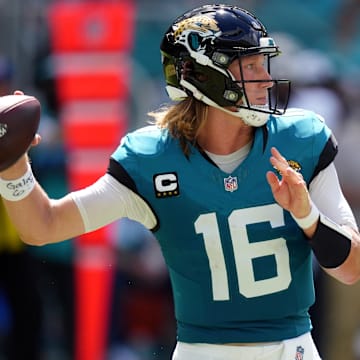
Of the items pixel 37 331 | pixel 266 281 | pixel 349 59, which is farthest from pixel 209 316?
pixel 349 59

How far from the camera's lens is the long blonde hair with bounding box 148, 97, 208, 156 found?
343cm

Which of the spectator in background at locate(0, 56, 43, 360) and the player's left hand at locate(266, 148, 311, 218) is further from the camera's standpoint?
the spectator in background at locate(0, 56, 43, 360)

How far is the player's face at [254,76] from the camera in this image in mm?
3385

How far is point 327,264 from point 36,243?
0.83 metres

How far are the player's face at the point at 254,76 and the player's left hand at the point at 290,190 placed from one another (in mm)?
314

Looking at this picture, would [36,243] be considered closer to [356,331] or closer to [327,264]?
[327,264]

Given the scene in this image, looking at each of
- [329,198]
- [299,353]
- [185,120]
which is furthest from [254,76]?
[299,353]

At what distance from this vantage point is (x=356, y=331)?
6527 millimetres

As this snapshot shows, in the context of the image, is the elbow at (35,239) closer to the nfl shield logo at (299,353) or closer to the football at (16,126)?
the football at (16,126)

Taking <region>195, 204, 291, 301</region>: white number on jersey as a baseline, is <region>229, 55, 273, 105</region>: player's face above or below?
above

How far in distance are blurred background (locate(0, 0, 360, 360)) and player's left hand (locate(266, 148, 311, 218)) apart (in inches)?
128

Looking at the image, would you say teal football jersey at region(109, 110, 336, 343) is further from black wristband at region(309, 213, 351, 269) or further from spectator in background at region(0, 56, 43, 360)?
spectator in background at region(0, 56, 43, 360)

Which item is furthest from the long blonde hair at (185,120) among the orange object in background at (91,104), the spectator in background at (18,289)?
the orange object in background at (91,104)

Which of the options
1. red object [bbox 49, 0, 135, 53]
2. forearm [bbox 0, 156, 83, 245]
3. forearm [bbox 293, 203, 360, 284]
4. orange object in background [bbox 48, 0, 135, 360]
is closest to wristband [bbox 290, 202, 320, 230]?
forearm [bbox 293, 203, 360, 284]
